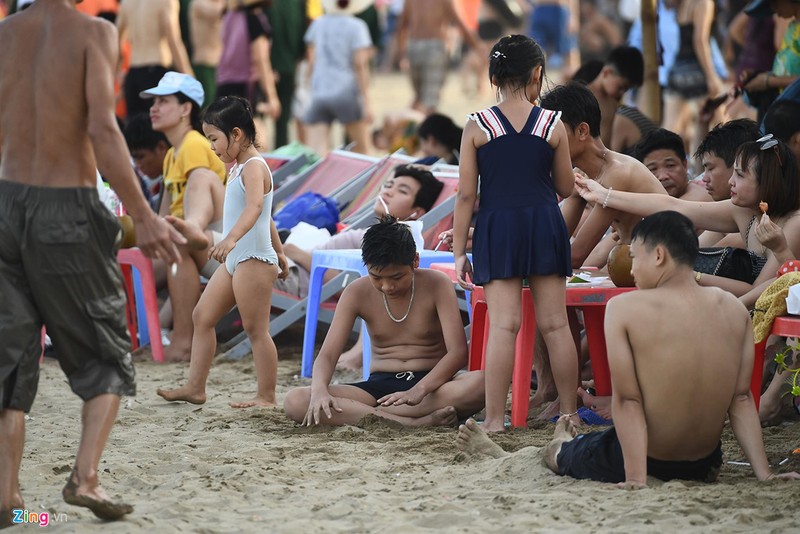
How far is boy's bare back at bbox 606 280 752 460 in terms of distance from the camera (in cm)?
387

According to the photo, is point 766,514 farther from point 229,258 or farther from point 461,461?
point 229,258

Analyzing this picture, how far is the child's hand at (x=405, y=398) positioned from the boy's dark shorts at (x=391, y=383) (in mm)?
87

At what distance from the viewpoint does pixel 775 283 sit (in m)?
4.48

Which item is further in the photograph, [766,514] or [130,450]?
[130,450]

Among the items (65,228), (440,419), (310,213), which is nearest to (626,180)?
(440,419)

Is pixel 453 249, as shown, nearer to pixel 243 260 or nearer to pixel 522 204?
pixel 522 204

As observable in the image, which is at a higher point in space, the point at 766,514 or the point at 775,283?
the point at 775,283

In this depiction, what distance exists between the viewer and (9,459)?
3.76m

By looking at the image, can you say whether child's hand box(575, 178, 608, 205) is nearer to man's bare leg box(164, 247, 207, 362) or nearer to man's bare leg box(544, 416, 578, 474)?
man's bare leg box(544, 416, 578, 474)

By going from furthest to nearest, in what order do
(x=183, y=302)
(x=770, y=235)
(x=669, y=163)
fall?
(x=183, y=302)
(x=669, y=163)
(x=770, y=235)

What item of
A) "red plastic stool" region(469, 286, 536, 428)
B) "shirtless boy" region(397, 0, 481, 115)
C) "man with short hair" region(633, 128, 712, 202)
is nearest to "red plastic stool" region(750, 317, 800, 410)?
"red plastic stool" region(469, 286, 536, 428)

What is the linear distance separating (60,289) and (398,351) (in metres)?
1.94

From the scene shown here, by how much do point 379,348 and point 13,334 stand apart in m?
1.98

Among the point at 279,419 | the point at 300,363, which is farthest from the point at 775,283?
the point at 300,363
